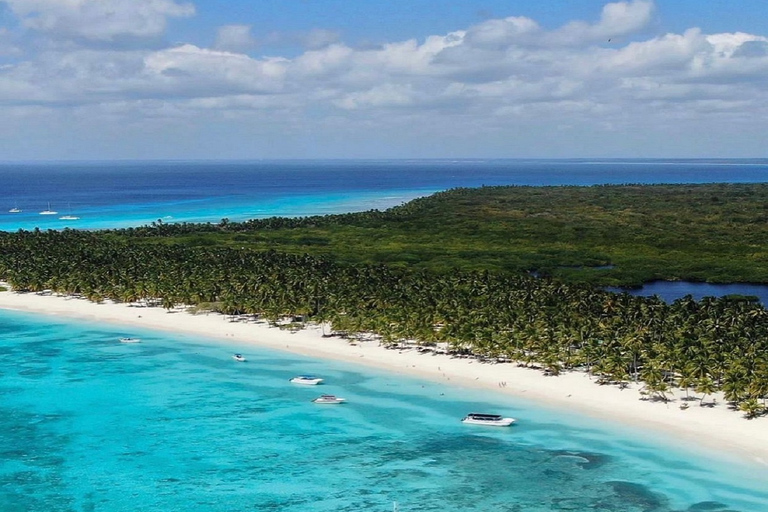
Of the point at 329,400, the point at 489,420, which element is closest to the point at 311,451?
the point at 329,400

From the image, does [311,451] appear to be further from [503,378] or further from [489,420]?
[503,378]

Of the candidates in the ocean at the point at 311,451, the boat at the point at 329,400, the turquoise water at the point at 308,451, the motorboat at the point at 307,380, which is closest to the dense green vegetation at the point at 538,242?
the motorboat at the point at 307,380

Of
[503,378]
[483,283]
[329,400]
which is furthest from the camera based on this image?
[483,283]

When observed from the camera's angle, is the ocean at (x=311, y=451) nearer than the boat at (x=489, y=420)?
Yes

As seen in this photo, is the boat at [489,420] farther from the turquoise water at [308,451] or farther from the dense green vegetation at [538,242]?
the dense green vegetation at [538,242]

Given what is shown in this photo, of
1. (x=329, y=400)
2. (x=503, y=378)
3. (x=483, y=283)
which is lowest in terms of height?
(x=329, y=400)

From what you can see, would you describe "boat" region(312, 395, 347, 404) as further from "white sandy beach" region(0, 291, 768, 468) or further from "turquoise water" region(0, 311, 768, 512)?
"white sandy beach" region(0, 291, 768, 468)

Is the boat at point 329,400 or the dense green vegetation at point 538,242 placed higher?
the dense green vegetation at point 538,242
